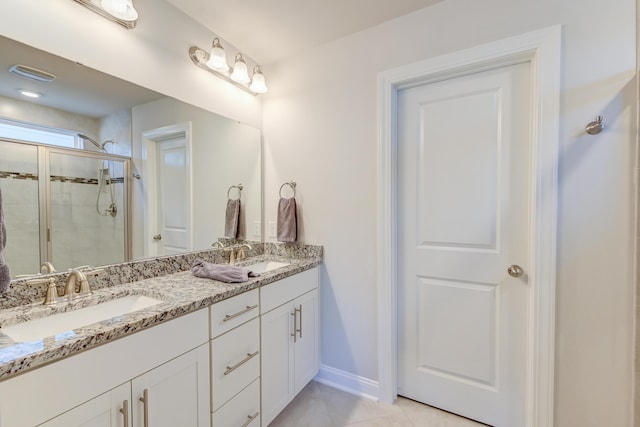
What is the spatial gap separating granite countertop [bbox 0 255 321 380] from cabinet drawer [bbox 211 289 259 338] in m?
0.03

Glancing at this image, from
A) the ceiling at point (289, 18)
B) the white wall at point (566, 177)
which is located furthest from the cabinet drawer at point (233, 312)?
the ceiling at point (289, 18)

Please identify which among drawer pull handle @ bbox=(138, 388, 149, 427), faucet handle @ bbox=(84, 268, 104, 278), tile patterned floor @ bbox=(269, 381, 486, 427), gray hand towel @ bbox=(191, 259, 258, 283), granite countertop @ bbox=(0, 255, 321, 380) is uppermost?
faucet handle @ bbox=(84, 268, 104, 278)

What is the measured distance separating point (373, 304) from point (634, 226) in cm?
131

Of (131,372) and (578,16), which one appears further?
(578,16)

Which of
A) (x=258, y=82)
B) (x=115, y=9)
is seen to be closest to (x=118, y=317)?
(x=115, y=9)

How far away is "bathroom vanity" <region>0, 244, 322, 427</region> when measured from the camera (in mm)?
731

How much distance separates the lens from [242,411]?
4.33 feet

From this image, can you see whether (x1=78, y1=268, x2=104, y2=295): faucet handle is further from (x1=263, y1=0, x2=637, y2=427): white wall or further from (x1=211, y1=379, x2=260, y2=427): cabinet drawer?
(x1=263, y1=0, x2=637, y2=427): white wall

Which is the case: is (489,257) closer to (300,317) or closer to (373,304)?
(373,304)

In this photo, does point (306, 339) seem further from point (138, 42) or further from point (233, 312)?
point (138, 42)

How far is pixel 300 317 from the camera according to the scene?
1741 millimetres

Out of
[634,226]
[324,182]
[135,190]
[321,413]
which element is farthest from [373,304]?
[135,190]

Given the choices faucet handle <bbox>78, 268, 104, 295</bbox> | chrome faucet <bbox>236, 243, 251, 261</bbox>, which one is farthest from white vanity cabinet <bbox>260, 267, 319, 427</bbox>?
faucet handle <bbox>78, 268, 104, 295</bbox>

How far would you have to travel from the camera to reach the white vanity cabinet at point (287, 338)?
4.85ft
